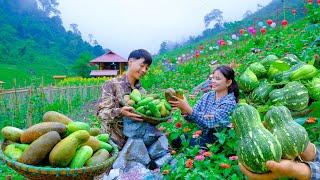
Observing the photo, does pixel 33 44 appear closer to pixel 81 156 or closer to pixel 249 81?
pixel 249 81

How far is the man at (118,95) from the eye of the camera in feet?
15.9

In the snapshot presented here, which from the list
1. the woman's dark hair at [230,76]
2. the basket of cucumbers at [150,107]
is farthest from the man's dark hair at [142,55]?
the woman's dark hair at [230,76]

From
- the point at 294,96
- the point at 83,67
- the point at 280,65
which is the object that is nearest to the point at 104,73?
the point at 83,67

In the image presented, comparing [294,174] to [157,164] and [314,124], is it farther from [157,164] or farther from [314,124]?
[157,164]

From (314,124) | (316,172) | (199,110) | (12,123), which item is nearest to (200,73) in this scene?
(12,123)

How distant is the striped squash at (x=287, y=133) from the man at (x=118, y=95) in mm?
2362

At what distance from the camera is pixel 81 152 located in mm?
3143

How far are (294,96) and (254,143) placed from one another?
151cm

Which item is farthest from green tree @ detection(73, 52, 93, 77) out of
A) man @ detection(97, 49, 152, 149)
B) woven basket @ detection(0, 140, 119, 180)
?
woven basket @ detection(0, 140, 119, 180)

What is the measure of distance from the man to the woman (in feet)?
1.99

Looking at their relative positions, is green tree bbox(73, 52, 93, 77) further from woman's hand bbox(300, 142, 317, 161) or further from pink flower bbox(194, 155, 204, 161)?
woman's hand bbox(300, 142, 317, 161)

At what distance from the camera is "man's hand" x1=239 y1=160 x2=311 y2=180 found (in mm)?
2418

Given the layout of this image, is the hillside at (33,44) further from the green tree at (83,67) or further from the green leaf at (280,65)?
the green leaf at (280,65)

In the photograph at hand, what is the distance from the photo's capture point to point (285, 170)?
2434 millimetres
